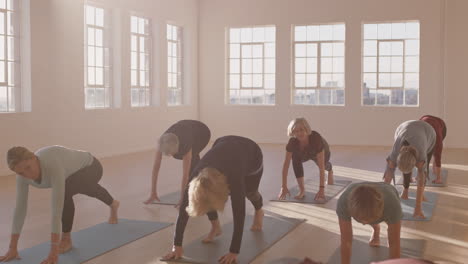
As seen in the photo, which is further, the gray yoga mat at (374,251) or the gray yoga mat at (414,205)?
the gray yoga mat at (414,205)

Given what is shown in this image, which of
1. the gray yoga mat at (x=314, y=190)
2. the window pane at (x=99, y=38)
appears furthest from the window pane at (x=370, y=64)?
the window pane at (x=99, y=38)

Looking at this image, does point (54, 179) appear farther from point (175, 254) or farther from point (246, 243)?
point (246, 243)

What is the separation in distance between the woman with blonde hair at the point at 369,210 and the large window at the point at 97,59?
289 inches

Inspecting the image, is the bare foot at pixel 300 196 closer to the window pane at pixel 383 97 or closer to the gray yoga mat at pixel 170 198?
the gray yoga mat at pixel 170 198

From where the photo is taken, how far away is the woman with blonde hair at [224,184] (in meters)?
3.29

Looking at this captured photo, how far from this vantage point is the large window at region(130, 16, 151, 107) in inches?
438

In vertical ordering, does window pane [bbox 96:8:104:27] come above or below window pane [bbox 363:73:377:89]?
above

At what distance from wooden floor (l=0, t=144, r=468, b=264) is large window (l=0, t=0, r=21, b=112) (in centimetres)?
118

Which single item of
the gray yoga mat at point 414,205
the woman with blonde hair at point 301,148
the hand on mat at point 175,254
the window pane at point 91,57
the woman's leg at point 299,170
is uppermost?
the window pane at point 91,57

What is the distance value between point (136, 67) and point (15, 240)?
24.8 ft

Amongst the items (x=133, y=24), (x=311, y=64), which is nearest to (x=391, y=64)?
(x=311, y=64)

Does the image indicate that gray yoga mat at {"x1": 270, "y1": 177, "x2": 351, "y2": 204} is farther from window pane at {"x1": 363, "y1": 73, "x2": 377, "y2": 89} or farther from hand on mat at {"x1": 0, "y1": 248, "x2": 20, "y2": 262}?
window pane at {"x1": 363, "y1": 73, "x2": 377, "y2": 89}

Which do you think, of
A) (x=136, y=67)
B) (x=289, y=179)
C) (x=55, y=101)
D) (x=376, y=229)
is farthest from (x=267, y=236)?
(x=136, y=67)

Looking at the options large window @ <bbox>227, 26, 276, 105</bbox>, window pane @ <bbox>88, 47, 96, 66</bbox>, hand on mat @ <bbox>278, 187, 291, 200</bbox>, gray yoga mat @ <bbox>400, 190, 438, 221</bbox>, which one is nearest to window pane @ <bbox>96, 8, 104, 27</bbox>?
window pane @ <bbox>88, 47, 96, 66</bbox>
